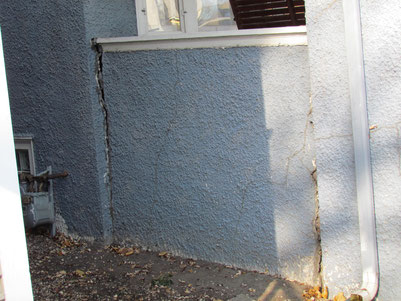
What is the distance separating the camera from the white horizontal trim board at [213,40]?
3799 millimetres

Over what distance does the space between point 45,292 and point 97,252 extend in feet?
2.52

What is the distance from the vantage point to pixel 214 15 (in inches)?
244

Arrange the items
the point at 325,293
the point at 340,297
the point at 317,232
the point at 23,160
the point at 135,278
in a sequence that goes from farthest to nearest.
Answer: the point at 23,160 < the point at 135,278 < the point at 317,232 < the point at 325,293 < the point at 340,297

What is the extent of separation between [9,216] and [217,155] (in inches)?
87.7

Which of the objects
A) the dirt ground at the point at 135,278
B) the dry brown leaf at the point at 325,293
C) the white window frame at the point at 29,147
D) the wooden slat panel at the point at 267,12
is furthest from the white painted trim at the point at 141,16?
the dry brown leaf at the point at 325,293

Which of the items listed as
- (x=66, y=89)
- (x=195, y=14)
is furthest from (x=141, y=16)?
(x=66, y=89)

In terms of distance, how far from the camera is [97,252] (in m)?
4.87

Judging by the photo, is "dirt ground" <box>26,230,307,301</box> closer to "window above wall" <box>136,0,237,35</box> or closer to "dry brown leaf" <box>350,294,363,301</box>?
"dry brown leaf" <box>350,294,363,301</box>

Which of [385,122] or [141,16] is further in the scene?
[141,16]

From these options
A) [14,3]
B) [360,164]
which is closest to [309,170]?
[360,164]

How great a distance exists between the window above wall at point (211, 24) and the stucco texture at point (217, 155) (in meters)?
0.07

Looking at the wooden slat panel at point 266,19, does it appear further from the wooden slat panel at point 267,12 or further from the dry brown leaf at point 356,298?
the dry brown leaf at point 356,298

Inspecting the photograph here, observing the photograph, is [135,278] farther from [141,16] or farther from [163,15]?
[163,15]

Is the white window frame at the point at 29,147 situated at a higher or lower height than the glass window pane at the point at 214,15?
lower
